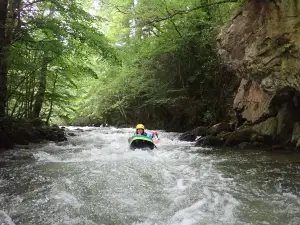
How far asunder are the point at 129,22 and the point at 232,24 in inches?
437

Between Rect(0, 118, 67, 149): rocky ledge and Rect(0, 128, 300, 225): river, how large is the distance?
122 cm

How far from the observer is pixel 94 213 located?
4090mm

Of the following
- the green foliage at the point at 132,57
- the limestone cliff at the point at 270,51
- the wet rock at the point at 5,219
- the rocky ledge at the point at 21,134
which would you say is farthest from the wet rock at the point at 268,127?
the rocky ledge at the point at 21,134

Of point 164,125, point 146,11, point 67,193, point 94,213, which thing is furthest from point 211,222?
point 164,125

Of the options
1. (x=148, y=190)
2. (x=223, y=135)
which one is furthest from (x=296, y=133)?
(x=148, y=190)

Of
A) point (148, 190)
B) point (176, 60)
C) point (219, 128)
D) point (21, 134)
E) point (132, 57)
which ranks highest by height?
point (132, 57)

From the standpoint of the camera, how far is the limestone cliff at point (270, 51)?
290 inches

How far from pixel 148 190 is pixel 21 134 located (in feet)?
25.3

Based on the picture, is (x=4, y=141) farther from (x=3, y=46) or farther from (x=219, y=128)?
(x=219, y=128)

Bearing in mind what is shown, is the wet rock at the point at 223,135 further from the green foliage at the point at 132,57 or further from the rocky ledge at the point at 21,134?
the rocky ledge at the point at 21,134

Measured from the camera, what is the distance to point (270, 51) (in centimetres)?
802

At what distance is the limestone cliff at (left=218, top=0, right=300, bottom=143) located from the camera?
738 centimetres

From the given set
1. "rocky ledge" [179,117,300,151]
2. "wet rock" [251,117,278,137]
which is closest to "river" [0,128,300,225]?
"rocky ledge" [179,117,300,151]

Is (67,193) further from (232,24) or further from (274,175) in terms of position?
(232,24)
